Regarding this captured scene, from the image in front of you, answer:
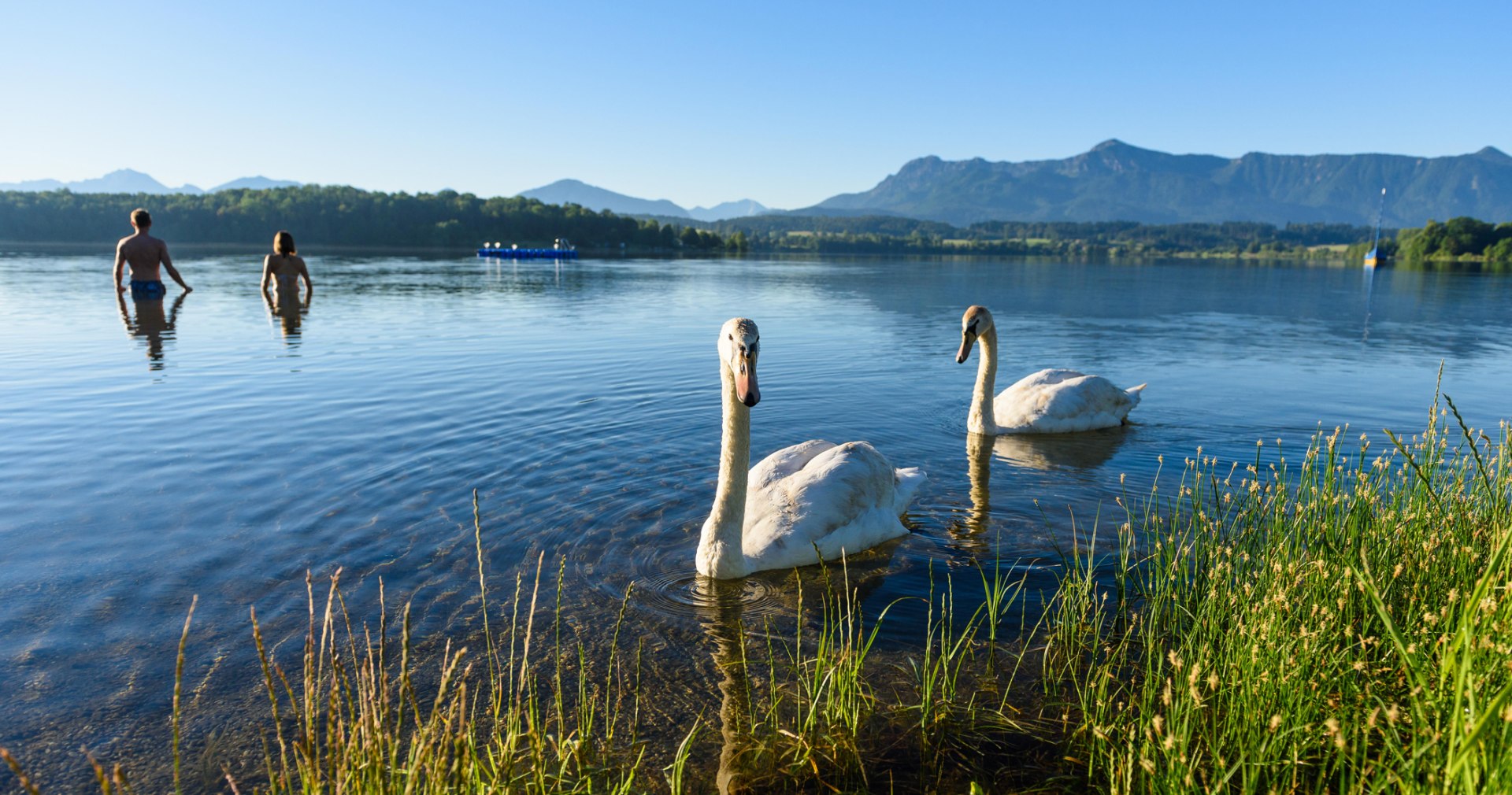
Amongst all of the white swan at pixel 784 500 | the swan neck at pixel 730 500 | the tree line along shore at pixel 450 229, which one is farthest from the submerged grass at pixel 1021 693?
the tree line along shore at pixel 450 229

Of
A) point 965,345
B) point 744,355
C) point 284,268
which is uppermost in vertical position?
point 284,268

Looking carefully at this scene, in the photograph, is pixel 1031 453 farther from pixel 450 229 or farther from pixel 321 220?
pixel 321 220

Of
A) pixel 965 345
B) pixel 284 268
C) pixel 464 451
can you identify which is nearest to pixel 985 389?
pixel 965 345

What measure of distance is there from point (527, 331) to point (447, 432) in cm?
1369

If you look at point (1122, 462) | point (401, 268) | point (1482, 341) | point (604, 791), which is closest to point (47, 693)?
point (604, 791)

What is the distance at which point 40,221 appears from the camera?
114188 millimetres

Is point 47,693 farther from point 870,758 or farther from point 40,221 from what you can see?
point 40,221

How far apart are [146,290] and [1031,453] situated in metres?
26.8

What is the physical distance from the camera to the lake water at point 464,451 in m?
6.09

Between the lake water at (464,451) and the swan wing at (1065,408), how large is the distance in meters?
0.29

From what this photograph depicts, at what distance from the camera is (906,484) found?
8766 mm

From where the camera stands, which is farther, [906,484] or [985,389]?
[985,389]

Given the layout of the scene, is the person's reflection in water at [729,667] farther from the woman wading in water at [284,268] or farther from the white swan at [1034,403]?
the woman wading in water at [284,268]

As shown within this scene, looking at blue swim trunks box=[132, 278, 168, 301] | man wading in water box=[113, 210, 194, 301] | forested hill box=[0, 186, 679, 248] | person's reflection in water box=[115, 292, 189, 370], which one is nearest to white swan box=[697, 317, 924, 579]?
person's reflection in water box=[115, 292, 189, 370]
